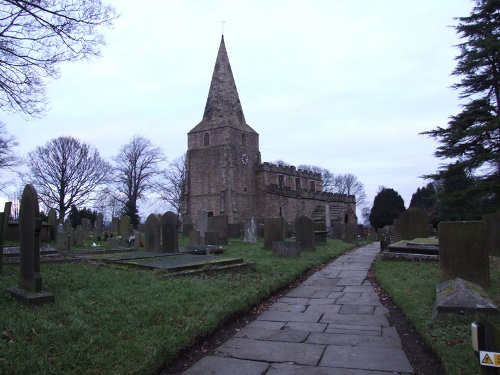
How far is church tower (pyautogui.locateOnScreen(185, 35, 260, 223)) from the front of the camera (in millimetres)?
38062

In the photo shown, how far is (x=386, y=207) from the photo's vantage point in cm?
4319

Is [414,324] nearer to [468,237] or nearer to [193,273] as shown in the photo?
[468,237]

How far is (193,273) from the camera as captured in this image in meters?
7.75

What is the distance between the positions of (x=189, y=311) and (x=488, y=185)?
17.9m

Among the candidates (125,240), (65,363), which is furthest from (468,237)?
(125,240)

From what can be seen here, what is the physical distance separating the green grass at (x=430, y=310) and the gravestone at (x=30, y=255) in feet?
14.6

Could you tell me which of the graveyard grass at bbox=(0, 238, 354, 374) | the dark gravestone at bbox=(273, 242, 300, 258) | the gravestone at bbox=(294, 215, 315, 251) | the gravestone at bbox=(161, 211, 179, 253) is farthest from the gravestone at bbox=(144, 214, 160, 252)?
the gravestone at bbox=(294, 215, 315, 251)

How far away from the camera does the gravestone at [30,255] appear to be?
5.11 meters

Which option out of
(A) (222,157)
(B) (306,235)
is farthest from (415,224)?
(A) (222,157)

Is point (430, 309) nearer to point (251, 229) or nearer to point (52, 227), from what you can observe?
point (251, 229)

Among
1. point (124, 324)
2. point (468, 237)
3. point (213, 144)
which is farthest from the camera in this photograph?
point (213, 144)

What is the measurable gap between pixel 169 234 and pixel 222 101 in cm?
2965

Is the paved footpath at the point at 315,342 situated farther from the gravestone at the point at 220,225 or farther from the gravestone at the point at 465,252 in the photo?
the gravestone at the point at 220,225

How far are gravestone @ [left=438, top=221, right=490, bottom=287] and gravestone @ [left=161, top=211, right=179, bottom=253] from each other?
7398 millimetres
